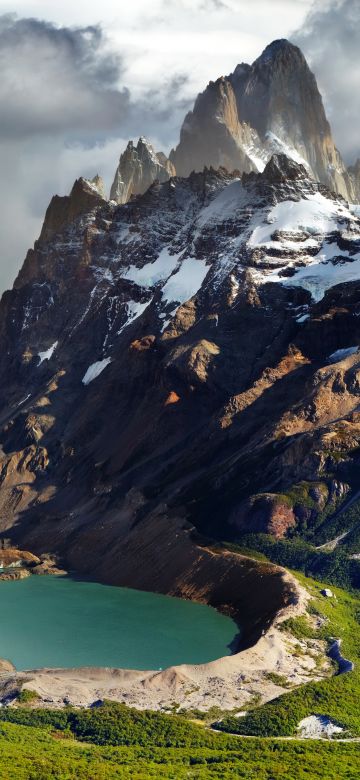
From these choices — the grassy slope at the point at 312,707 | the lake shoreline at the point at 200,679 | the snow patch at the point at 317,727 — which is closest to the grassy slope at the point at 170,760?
the grassy slope at the point at 312,707

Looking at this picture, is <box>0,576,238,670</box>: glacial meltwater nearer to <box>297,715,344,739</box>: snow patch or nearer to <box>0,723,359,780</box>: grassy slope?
<box>297,715,344,739</box>: snow patch

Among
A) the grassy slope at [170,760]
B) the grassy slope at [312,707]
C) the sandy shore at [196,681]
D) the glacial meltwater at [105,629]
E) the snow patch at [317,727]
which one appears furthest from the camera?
the glacial meltwater at [105,629]

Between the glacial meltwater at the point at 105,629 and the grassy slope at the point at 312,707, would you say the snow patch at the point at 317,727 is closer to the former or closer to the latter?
the grassy slope at the point at 312,707

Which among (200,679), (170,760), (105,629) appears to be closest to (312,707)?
(200,679)

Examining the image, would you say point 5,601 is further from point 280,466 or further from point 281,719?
point 281,719

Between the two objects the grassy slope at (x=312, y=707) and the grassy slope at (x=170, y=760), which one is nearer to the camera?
the grassy slope at (x=170, y=760)

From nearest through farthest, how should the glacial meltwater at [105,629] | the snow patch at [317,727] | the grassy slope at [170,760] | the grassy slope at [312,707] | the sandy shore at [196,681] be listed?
the grassy slope at [170,760], the snow patch at [317,727], the grassy slope at [312,707], the sandy shore at [196,681], the glacial meltwater at [105,629]
